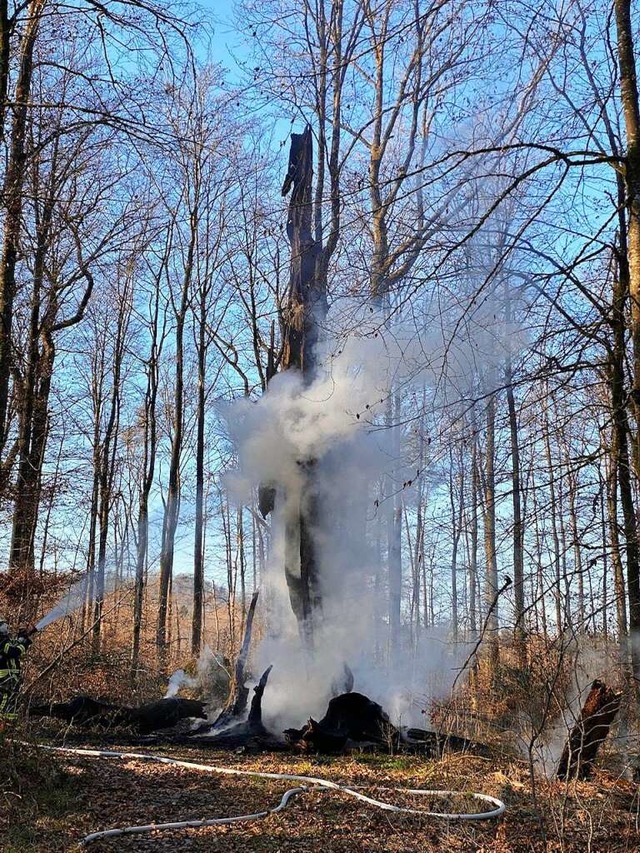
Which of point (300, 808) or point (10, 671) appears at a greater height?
point (10, 671)

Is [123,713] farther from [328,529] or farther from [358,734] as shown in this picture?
[328,529]

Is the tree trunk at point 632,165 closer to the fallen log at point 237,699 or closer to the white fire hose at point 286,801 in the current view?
the white fire hose at point 286,801

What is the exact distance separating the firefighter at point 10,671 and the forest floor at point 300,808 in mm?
630

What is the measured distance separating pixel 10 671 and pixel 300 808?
2.99 meters

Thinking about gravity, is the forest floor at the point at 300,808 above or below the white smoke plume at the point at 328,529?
below

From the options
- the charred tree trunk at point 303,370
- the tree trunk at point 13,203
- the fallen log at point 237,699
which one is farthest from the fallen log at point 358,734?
the tree trunk at point 13,203

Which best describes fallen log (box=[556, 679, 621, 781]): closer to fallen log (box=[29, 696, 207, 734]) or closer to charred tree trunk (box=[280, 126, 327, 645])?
charred tree trunk (box=[280, 126, 327, 645])

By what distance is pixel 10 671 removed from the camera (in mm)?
6809

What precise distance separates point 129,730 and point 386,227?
27.8 ft

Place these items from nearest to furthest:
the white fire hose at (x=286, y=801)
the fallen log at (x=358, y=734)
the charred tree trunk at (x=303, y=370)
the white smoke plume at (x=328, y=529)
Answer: the white fire hose at (x=286, y=801)
the fallen log at (x=358, y=734)
the white smoke plume at (x=328, y=529)
the charred tree trunk at (x=303, y=370)

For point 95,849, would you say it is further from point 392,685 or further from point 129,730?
point 392,685

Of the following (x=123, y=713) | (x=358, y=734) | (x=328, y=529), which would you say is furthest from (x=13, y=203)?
(x=358, y=734)

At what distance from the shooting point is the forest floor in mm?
4973

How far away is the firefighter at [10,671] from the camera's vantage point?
6.91 metres
